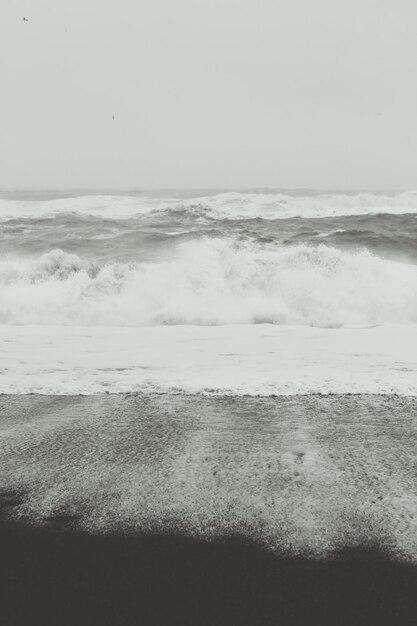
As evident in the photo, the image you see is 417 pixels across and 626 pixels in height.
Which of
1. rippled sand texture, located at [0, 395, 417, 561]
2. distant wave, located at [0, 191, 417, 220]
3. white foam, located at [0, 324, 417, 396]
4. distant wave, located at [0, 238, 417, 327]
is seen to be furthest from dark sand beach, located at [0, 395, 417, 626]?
distant wave, located at [0, 191, 417, 220]

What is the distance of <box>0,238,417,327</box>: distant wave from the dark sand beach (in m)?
4.32

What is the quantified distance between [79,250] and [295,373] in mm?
9506

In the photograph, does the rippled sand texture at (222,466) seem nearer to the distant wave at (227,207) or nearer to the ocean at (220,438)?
the ocean at (220,438)

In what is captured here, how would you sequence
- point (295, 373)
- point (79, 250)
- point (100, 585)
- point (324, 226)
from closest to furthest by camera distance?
point (100, 585)
point (295, 373)
point (79, 250)
point (324, 226)

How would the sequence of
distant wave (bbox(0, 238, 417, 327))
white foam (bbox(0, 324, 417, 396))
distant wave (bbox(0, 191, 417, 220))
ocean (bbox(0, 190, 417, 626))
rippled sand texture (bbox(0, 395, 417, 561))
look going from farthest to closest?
1. distant wave (bbox(0, 191, 417, 220))
2. distant wave (bbox(0, 238, 417, 327))
3. white foam (bbox(0, 324, 417, 396))
4. rippled sand texture (bbox(0, 395, 417, 561))
5. ocean (bbox(0, 190, 417, 626))

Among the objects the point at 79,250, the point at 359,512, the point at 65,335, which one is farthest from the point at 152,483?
the point at 79,250

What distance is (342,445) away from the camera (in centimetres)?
324

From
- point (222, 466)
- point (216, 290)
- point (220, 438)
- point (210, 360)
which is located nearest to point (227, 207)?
point (216, 290)

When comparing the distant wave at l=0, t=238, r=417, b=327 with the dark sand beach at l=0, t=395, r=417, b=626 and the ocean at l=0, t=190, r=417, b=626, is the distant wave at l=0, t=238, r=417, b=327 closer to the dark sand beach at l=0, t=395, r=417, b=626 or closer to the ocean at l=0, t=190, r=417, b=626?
the ocean at l=0, t=190, r=417, b=626

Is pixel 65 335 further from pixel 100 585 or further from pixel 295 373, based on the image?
pixel 100 585

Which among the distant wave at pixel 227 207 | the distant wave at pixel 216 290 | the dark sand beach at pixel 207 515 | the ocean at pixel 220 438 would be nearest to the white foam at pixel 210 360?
the ocean at pixel 220 438

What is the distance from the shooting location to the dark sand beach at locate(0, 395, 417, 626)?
74.8 inches

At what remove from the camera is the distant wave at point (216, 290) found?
8.17 metres

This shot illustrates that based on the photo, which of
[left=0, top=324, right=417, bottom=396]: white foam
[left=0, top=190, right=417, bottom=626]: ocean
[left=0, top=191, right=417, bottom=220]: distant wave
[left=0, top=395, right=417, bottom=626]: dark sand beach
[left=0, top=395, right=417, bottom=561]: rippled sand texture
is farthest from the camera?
[left=0, top=191, right=417, bottom=220]: distant wave
